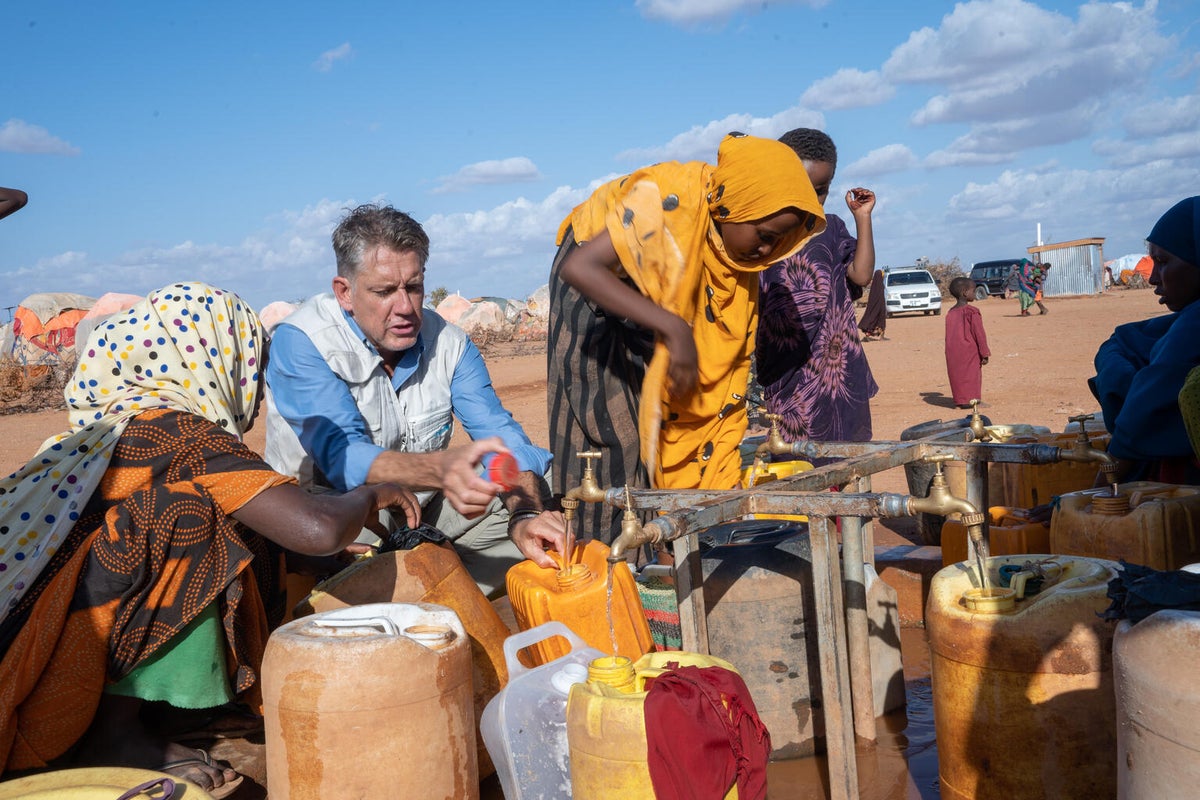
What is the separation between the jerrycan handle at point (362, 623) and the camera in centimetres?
249

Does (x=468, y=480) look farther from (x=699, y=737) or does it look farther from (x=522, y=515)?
(x=699, y=737)

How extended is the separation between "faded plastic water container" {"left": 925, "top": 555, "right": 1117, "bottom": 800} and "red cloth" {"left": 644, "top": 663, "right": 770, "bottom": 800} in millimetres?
543

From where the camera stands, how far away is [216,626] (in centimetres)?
289

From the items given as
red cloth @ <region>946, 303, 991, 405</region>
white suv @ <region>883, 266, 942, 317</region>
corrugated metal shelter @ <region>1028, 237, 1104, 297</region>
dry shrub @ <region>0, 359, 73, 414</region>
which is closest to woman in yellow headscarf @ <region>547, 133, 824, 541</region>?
red cloth @ <region>946, 303, 991, 405</region>

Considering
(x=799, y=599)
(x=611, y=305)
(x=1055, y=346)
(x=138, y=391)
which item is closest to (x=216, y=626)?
(x=138, y=391)

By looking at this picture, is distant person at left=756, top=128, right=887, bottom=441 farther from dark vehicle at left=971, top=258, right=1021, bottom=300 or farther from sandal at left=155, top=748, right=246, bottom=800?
dark vehicle at left=971, top=258, right=1021, bottom=300

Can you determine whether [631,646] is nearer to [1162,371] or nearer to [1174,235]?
[1162,371]

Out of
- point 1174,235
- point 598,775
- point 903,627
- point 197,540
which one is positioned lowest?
point 903,627

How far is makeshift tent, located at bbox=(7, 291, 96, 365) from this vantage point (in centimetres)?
2152

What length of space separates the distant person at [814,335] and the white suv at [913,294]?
76.9 ft

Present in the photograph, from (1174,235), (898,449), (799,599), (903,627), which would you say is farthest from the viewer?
(903,627)

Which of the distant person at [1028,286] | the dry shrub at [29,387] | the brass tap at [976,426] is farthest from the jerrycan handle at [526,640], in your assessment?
the distant person at [1028,286]

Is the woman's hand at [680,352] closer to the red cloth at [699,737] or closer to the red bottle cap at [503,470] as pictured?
the red bottle cap at [503,470]

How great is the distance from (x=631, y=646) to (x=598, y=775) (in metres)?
0.74
